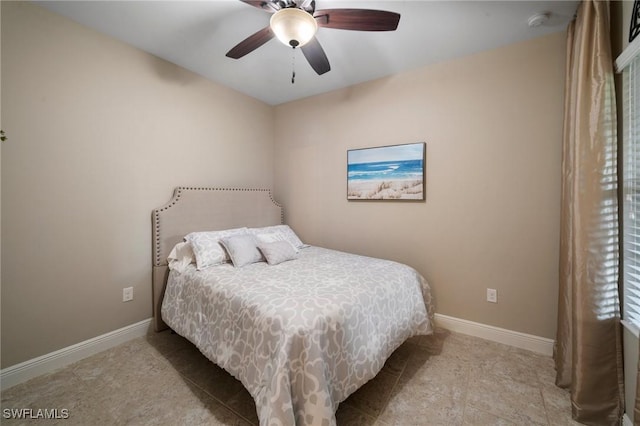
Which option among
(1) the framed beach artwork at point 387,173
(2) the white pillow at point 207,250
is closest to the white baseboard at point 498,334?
(1) the framed beach artwork at point 387,173

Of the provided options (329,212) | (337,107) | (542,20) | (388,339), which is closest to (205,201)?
(329,212)

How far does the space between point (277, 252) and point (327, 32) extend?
1886 mm

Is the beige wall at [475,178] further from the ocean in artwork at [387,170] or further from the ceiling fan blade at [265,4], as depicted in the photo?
the ceiling fan blade at [265,4]

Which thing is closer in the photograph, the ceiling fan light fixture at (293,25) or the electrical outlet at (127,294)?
the ceiling fan light fixture at (293,25)

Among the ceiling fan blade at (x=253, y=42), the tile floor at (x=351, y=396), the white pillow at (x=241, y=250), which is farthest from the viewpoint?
the white pillow at (x=241, y=250)

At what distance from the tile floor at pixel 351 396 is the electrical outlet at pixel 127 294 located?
0.40 meters

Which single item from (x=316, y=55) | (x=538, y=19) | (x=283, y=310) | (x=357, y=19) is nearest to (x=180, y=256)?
(x=283, y=310)

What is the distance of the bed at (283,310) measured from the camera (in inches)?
48.7

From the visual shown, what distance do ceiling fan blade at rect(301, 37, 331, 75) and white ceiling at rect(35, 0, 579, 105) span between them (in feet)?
0.93

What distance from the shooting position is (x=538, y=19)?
5.97ft

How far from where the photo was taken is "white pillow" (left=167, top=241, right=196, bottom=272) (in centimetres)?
230

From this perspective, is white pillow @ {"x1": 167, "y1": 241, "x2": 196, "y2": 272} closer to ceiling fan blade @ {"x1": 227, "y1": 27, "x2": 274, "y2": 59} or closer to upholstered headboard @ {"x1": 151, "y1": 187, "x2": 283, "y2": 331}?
upholstered headboard @ {"x1": 151, "y1": 187, "x2": 283, "y2": 331}

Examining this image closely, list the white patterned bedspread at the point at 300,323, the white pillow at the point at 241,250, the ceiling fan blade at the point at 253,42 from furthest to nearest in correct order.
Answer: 1. the white pillow at the point at 241,250
2. the ceiling fan blade at the point at 253,42
3. the white patterned bedspread at the point at 300,323

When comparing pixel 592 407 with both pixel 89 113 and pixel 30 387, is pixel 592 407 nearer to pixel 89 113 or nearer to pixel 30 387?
pixel 30 387
